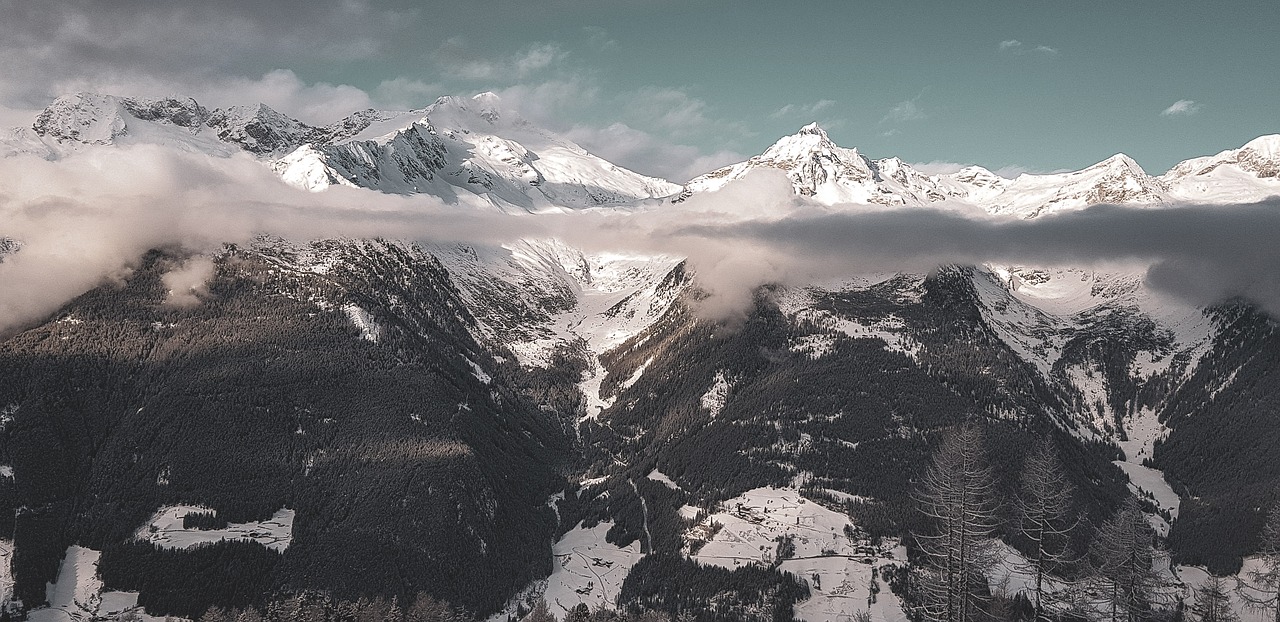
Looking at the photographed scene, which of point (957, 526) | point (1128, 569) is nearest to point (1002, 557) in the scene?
point (1128, 569)

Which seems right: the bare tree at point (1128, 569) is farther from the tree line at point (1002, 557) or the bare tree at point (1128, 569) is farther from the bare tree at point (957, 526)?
the bare tree at point (957, 526)

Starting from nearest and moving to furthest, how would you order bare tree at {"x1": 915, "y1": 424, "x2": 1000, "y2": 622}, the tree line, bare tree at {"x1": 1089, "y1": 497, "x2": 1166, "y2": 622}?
bare tree at {"x1": 915, "y1": 424, "x2": 1000, "y2": 622} < the tree line < bare tree at {"x1": 1089, "y1": 497, "x2": 1166, "y2": 622}

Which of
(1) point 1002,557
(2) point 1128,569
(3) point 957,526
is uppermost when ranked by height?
→ (3) point 957,526

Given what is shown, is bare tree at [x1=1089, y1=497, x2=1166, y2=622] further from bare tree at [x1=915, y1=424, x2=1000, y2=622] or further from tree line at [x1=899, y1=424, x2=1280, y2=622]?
bare tree at [x1=915, y1=424, x2=1000, y2=622]

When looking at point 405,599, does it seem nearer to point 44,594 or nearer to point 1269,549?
point 44,594

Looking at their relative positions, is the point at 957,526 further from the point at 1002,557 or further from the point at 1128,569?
the point at 1128,569

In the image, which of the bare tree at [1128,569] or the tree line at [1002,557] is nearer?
the tree line at [1002,557]

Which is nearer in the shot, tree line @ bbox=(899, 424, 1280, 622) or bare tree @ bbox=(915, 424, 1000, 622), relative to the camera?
bare tree @ bbox=(915, 424, 1000, 622)

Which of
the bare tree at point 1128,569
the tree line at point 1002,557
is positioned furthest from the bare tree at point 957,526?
the bare tree at point 1128,569

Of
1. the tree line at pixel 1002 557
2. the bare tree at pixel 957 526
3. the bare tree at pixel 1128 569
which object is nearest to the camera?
the bare tree at pixel 957 526

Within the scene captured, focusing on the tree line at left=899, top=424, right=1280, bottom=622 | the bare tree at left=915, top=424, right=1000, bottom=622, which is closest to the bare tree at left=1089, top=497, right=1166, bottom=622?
the tree line at left=899, top=424, right=1280, bottom=622

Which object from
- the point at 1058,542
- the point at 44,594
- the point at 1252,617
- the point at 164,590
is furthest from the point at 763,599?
the point at 44,594
